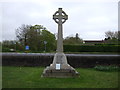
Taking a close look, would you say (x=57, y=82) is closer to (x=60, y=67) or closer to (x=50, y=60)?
(x=60, y=67)

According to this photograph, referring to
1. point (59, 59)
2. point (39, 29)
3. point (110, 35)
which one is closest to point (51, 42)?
point (39, 29)

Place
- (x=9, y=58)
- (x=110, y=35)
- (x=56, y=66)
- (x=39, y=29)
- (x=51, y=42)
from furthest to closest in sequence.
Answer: (x=110, y=35) → (x=39, y=29) → (x=51, y=42) → (x=9, y=58) → (x=56, y=66)

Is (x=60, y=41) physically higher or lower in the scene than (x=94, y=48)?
higher

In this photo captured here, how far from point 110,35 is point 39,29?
1035 inches

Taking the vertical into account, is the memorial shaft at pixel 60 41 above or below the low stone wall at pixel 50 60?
→ above

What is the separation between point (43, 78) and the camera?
10992mm

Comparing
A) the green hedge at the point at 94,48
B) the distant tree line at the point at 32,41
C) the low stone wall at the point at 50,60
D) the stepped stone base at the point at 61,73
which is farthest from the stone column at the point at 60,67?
the distant tree line at the point at 32,41

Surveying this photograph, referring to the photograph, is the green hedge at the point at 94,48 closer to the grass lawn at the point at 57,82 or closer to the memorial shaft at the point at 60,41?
the memorial shaft at the point at 60,41

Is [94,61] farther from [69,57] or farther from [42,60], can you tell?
[42,60]

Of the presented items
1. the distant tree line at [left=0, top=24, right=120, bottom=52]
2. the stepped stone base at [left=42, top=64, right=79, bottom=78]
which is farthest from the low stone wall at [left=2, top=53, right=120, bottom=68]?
the distant tree line at [left=0, top=24, right=120, bottom=52]

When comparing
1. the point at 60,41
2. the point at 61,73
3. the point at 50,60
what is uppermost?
the point at 60,41

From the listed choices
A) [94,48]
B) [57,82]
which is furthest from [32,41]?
[57,82]

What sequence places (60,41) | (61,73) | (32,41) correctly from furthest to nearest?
(32,41), (60,41), (61,73)

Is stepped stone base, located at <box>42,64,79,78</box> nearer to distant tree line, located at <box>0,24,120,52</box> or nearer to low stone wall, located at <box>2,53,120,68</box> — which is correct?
low stone wall, located at <box>2,53,120,68</box>
